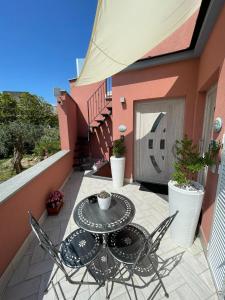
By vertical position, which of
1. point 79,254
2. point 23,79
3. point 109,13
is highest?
point 23,79

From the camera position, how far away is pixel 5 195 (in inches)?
68.2

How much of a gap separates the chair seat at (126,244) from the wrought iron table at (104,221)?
12 cm

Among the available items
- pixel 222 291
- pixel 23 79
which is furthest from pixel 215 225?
pixel 23 79

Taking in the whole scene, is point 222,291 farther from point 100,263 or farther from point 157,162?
point 157,162

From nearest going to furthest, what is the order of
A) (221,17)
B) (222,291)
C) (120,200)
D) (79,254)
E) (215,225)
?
(222,291) → (79,254) → (215,225) → (221,17) → (120,200)

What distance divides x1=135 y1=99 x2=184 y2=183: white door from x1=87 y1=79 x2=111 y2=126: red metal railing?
2.77m

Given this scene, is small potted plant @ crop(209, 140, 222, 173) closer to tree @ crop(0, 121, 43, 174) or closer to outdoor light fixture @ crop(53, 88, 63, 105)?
outdoor light fixture @ crop(53, 88, 63, 105)


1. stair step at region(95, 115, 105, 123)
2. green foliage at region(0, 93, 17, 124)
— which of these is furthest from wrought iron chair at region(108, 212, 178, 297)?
green foliage at region(0, 93, 17, 124)

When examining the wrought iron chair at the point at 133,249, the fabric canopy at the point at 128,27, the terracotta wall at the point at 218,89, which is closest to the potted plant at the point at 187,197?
the terracotta wall at the point at 218,89

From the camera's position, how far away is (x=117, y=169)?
3914 mm

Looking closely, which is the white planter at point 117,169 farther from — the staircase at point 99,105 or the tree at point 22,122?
the tree at point 22,122

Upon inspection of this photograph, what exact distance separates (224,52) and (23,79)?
17.4 m

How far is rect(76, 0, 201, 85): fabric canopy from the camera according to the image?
1377 mm

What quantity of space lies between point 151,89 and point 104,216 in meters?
3.23
